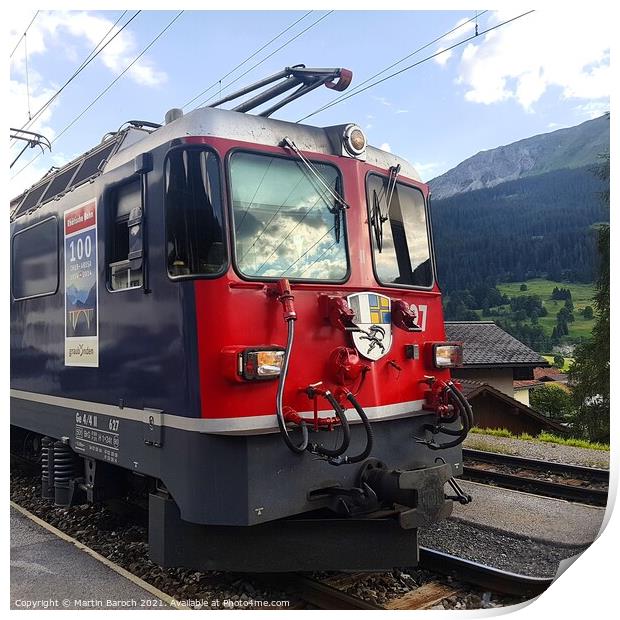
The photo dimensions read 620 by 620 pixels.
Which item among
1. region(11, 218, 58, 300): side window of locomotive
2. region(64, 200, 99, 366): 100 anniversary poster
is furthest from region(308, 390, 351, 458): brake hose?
region(11, 218, 58, 300): side window of locomotive

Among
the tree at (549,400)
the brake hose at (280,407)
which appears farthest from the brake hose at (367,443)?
the tree at (549,400)

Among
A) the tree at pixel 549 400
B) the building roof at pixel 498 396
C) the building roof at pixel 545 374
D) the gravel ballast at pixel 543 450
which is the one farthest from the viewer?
the tree at pixel 549 400

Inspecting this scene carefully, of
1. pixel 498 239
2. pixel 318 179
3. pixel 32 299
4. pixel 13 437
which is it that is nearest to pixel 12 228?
pixel 32 299

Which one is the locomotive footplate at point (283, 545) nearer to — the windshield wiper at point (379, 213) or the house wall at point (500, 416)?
the windshield wiper at point (379, 213)

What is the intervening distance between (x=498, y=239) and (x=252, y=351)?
4.38 meters

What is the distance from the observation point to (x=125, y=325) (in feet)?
15.3

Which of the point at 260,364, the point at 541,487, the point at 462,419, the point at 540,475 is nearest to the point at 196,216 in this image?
the point at 260,364

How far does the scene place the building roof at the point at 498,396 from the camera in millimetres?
11248

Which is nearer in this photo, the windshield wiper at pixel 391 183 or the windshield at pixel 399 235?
the windshield at pixel 399 235

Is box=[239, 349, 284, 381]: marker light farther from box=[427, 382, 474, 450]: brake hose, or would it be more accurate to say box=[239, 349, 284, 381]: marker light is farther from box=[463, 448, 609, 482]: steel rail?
box=[463, 448, 609, 482]: steel rail

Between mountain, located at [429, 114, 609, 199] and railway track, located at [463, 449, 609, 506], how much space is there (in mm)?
3309

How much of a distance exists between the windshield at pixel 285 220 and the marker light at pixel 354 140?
212 mm

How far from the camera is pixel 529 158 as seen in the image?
6918 millimetres

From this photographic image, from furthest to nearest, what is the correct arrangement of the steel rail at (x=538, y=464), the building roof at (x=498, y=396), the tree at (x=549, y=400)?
the tree at (x=549, y=400), the building roof at (x=498, y=396), the steel rail at (x=538, y=464)
